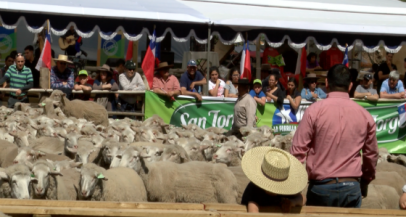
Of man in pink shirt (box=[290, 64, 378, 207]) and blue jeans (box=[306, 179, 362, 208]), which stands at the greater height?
man in pink shirt (box=[290, 64, 378, 207])

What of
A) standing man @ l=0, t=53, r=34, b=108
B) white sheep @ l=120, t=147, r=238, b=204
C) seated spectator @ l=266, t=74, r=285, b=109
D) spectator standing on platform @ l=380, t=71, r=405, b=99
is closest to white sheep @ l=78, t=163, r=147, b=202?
white sheep @ l=120, t=147, r=238, b=204

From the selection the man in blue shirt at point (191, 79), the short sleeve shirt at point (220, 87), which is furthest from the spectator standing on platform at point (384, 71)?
the man in blue shirt at point (191, 79)

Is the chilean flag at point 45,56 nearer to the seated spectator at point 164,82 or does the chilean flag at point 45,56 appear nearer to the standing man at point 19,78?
the standing man at point 19,78

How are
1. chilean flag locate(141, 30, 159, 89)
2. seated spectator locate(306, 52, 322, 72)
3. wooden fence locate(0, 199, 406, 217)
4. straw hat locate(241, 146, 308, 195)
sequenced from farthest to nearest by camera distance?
seated spectator locate(306, 52, 322, 72) < chilean flag locate(141, 30, 159, 89) < straw hat locate(241, 146, 308, 195) < wooden fence locate(0, 199, 406, 217)

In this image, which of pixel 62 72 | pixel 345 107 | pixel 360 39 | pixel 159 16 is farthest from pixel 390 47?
pixel 345 107

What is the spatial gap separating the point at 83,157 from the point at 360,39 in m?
8.02

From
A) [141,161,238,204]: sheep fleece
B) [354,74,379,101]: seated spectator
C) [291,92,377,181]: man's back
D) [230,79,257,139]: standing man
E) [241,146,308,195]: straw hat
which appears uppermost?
[291,92,377,181]: man's back

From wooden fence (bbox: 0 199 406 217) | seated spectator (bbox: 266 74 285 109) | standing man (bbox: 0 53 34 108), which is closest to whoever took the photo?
wooden fence (bbox: 0 199 406 217)

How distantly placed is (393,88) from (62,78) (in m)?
7.24

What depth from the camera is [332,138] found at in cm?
509

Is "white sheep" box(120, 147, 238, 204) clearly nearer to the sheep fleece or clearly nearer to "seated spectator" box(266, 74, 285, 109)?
the sheep fleece

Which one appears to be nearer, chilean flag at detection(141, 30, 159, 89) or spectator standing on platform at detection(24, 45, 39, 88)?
chilean flag at detection(141, 30, 159, 89)

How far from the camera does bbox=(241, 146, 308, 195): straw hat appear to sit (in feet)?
16.2

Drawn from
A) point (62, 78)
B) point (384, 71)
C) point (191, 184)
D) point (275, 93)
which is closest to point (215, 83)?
point (275, 93)
